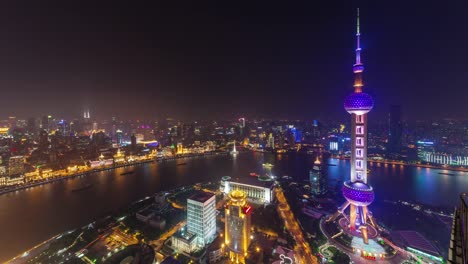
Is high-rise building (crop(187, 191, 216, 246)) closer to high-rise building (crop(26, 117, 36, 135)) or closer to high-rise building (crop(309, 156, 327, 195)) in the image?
high-rise building (crop(309, 156, 327, 195))

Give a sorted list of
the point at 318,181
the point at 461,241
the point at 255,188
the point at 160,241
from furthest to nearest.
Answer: the point at 318,181
the point at 255,188
the point at 160,241
the point at 461,241

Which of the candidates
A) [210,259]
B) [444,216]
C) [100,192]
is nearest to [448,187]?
[444,216]

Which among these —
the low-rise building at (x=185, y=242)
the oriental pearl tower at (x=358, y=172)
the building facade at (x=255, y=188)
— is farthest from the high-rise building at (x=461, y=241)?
the building facade at (x=255, y=188)

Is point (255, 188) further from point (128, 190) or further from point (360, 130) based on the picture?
point (128, 190)

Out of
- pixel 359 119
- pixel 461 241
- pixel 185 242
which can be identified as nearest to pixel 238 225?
pixel 185 242

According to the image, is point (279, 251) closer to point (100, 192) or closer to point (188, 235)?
point (188, 235)

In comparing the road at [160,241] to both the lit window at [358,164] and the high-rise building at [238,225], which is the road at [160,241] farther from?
the lit window at [358,164]
